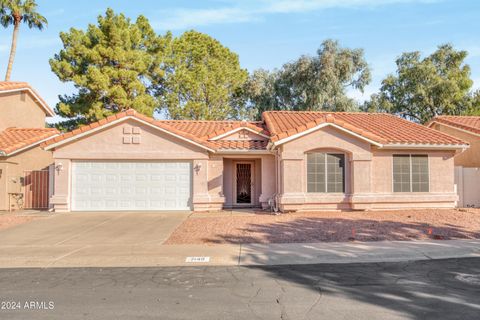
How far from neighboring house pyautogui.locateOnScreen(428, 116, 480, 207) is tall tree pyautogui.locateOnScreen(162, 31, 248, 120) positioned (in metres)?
17.9

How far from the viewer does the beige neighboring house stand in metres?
18.5

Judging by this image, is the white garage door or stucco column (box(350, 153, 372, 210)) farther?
the white garage door

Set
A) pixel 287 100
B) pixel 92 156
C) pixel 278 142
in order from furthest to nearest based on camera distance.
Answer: pixel 287 100 → pixel 92 156 → pixel 278 142

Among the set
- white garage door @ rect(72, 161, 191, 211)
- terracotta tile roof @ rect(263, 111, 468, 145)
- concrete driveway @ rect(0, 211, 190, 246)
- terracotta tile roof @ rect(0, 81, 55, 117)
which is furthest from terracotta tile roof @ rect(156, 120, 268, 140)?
terracotta tile roof @ rect(0, 81, 55, 117)

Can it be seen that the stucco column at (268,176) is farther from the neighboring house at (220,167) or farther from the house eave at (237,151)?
the house eave at (237,151)

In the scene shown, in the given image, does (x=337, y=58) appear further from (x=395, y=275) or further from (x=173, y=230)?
(x=395, y=275)

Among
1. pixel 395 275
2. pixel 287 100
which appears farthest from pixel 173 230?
pixel 287 100

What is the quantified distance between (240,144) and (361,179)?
5.62 meters

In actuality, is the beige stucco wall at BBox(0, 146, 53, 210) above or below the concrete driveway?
above

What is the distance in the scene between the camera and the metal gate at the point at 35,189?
19.1 m

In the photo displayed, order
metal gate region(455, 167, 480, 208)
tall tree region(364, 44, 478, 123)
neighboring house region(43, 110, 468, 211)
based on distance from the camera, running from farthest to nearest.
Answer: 1. tall tree region(364, 44, 478, 123)
2. metal gate region(455, 167, 480, 208)
3. neighboring house region(43, 110, 468, 211)

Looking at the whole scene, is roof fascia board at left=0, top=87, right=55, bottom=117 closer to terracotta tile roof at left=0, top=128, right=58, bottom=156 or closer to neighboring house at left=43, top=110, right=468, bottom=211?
terracotta tile roof at left=0, top=128, right=58, bottom=156

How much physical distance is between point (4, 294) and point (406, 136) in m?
16.4

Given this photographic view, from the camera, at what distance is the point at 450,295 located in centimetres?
628
